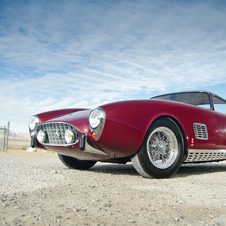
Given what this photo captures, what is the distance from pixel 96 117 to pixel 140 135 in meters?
0.56

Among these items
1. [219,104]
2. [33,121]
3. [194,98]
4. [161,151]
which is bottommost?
[161,151]

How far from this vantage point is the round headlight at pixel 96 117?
2631 mm

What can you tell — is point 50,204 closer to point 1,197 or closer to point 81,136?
point 1,197

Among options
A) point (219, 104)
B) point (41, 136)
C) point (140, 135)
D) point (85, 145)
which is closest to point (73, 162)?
point (41, 136)

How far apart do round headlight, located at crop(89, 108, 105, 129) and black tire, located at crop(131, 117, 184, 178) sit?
610 mm

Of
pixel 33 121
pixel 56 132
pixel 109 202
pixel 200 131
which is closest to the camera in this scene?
pixel 109 202

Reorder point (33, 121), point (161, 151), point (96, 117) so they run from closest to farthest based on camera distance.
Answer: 1. point (96, 117)
2. point (161, 151)
3. point (33, 121)

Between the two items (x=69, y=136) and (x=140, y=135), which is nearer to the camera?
(x=140, y=135)

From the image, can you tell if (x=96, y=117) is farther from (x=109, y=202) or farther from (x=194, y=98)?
(x=194, y=98)

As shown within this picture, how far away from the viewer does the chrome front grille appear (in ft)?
9.74

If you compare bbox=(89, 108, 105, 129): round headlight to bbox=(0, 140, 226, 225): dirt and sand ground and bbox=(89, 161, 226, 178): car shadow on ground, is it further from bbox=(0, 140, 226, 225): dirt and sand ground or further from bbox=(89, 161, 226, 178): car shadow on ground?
bbox=(89, 161, 226, 178): car shadow on ground

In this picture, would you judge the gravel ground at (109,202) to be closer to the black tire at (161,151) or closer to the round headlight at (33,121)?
the black tire at (161,151)

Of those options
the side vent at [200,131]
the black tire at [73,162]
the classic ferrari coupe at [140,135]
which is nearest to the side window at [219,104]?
the classic ferrari coupe at [140,135]

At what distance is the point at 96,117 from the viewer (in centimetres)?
268
